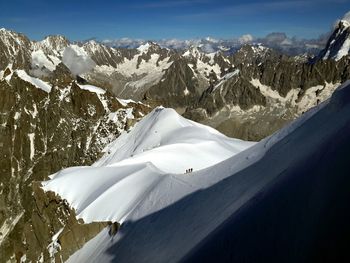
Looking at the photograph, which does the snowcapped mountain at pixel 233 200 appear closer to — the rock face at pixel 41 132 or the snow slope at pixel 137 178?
the snow slope at pixel 137 178

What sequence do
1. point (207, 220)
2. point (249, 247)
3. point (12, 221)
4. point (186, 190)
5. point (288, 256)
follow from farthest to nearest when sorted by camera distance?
point (12, 221) < point (186, 190) < point (207, 220) < point (249, 247) < point (288, 256)

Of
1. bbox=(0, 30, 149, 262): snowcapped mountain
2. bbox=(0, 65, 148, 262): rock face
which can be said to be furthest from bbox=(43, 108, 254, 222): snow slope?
bbox=(0, 65, 148, 262): rock face

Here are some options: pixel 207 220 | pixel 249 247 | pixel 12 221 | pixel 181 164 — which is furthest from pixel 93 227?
pixel 12 221

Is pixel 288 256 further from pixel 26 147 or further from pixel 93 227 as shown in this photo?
pixel 26 147

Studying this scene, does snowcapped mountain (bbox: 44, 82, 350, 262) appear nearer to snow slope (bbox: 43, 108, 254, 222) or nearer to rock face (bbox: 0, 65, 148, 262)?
snow slope (bbox: 43, 108, 254, 222)

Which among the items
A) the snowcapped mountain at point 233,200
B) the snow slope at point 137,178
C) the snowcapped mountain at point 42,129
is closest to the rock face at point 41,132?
the snowcapped mountain at point 42,129

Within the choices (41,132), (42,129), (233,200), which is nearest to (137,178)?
(233,200)
